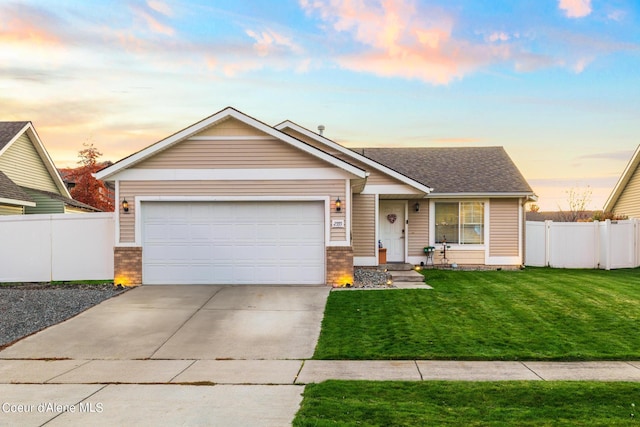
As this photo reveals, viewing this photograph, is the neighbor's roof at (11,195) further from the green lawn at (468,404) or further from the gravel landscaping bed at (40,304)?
the green lawn at (468,404)

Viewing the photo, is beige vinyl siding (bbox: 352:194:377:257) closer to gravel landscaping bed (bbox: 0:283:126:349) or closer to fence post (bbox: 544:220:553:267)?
gravel landscaping bed (bbox: 0:283:126:349)

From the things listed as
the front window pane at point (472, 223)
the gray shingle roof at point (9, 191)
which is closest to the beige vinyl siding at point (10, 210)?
the gray shingle roof at point (9, 191)

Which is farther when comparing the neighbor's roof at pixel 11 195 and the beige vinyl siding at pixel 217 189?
the neighbor's roof at pixel 11 195

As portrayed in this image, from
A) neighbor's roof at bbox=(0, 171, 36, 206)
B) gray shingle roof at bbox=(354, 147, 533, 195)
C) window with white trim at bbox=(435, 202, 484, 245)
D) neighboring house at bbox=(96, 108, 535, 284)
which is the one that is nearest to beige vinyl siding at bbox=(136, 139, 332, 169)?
neighboring house at bbox=(96, 108, 535, 284)

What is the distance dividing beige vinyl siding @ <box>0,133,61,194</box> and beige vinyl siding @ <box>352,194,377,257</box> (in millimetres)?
15939

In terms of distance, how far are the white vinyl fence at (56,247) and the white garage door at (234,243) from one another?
165 cm

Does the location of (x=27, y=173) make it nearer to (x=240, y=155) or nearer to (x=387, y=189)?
(x=240, y=155)

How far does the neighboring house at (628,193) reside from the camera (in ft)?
77.6

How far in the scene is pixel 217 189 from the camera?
14.2 metres

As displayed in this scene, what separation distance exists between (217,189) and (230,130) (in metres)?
1.67

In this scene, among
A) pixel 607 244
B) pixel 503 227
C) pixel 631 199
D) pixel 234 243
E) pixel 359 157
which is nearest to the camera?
pixel 234 243

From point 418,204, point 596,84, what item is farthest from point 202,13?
point 596,84

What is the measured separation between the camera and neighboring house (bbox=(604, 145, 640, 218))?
2366 cm

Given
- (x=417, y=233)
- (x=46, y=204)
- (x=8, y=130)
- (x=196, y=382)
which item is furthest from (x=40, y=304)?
(x=8, y=130)
